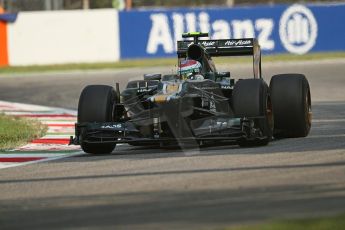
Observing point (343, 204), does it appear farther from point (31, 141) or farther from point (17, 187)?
point (31, 141)

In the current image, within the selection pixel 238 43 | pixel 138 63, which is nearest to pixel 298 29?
pixel 138 63

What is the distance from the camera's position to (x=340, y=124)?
49.4 feet

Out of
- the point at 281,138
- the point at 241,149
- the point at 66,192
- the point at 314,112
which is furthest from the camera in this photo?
the point at 314,112

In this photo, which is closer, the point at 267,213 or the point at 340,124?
the point at 267,213

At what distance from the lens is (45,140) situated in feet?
48.5

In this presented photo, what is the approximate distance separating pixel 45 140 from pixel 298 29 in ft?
63.0

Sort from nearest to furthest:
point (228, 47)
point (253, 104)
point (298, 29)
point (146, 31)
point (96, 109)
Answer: point (253, 104), point (96, 109), point (228, 47), point (298, 29), point (146, 31)

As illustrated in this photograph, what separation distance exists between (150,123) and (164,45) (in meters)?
22.3

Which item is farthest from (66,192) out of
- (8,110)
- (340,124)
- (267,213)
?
(8,110)

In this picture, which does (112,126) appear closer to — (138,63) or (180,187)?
(180,187)

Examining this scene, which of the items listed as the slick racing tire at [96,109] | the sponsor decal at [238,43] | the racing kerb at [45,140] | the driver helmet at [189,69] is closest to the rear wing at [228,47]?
the sponsor decal at [238,43]

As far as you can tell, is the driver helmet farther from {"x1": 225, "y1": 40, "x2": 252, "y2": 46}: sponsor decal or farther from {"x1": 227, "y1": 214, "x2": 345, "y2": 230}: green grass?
{"x1": 227, "y1": 214, "x2": 345, "y2": 230}: green grass

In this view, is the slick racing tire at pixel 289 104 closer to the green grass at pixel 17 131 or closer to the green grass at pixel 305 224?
the green grass at pixel 17 131

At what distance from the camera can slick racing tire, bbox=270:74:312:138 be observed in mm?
12781
